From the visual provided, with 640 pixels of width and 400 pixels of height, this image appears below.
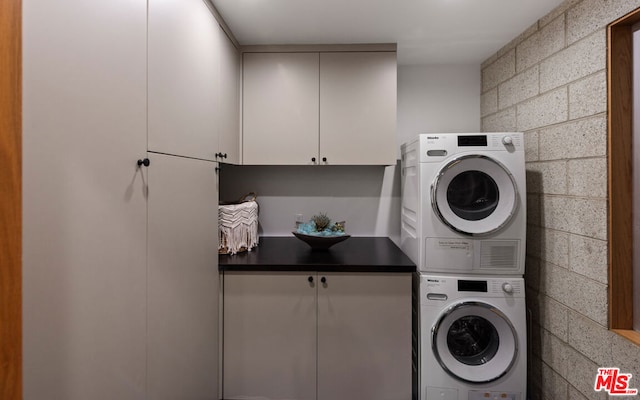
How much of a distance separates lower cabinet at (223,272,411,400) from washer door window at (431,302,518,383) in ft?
0.66

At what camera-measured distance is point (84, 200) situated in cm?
84

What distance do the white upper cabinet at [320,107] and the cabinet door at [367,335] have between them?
92 centimetres

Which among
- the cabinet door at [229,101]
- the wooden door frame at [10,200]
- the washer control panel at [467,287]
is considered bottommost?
the washer control panel at [467,287]

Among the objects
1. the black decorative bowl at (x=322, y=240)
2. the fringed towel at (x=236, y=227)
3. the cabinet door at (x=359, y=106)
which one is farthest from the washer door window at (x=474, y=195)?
the fringed towel at (x=236, y=227)

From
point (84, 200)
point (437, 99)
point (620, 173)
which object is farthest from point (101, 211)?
point (437, 99)

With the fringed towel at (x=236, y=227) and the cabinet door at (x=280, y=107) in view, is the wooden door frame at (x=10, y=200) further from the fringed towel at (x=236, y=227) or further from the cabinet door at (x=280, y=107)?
the cabinet door at (x=280, y=107)

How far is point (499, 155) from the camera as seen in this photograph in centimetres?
181

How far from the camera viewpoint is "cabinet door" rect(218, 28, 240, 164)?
1900mm

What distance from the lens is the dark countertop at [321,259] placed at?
74.9 inches

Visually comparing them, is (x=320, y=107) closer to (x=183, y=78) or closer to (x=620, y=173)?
(x=183, y=78)

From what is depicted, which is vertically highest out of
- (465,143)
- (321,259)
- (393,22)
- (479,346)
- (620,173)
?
(393,22)

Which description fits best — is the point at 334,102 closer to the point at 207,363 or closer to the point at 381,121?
the point at 381,121

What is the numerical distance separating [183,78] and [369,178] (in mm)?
1726

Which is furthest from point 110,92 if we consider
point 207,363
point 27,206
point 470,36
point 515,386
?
point 515,386
